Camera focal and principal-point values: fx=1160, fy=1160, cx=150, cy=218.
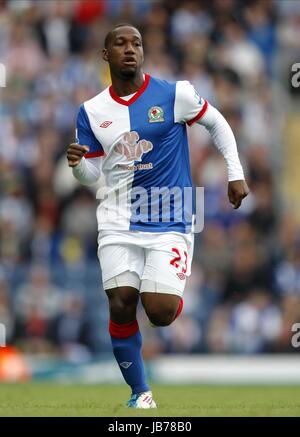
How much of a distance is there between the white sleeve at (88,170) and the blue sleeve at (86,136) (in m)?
0.06

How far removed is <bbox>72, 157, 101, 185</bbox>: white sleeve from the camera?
332 inches

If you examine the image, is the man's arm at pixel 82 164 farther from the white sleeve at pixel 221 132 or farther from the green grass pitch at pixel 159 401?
the green grass pitch at pixel 159 401

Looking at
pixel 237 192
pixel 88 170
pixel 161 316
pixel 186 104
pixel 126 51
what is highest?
pixel 126 51

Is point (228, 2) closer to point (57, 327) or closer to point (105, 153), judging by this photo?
point (57, 327)

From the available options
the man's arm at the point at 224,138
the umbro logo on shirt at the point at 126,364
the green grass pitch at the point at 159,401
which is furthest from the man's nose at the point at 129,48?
the green grass pitch at the point at 159,401

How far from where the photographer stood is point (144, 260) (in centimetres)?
841

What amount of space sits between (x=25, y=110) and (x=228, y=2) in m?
3.72

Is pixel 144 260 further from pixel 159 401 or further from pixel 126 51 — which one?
pixel 126 51

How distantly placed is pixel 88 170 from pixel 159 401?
195cm

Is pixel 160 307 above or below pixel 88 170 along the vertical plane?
below

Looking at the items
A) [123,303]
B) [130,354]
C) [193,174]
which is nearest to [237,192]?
[123,303]

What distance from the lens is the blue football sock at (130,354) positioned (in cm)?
831

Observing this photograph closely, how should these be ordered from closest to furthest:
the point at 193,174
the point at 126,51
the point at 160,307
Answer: the point at 160,307
the point at 126,51
the point at 193,174

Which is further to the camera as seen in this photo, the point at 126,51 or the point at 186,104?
the point at 186,104
